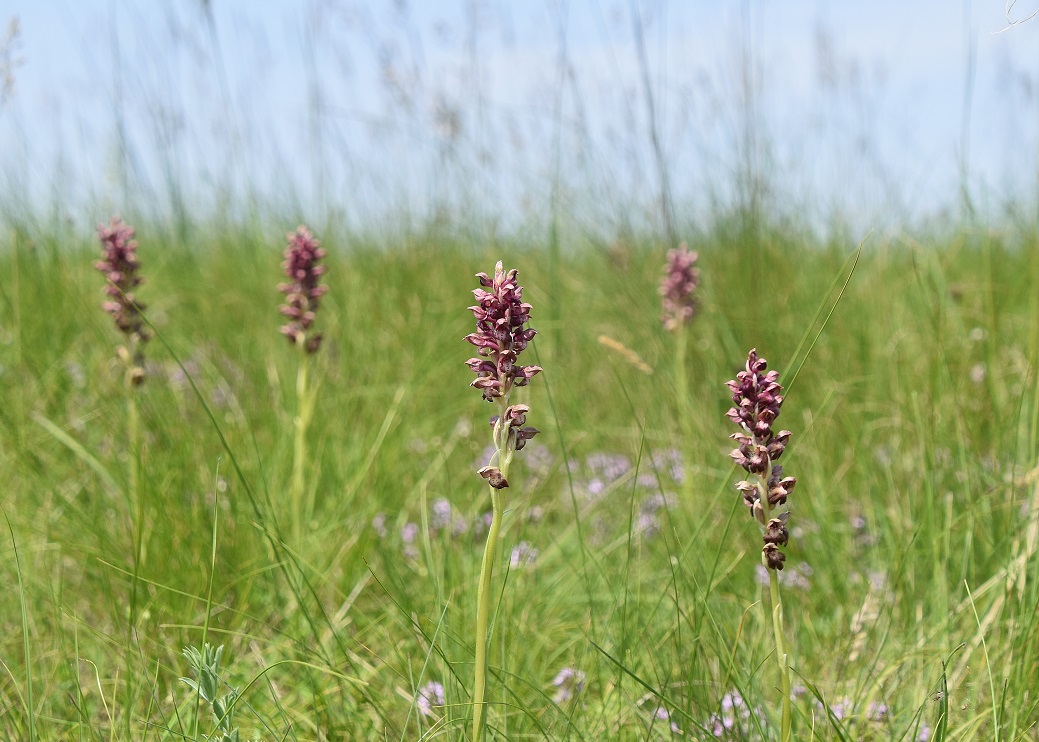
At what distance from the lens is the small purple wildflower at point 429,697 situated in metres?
1.96

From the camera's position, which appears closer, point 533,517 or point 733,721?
point 733,721

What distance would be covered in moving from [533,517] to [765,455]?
164cm

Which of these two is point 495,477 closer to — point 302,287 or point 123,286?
point 302,287

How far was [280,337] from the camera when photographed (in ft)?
14.0

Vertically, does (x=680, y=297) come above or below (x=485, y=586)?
above

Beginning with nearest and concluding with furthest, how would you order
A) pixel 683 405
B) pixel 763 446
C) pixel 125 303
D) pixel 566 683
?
1. pixel 763 446
2. pixel 566 683
3. pixel 125 303
4. pixel 683 405

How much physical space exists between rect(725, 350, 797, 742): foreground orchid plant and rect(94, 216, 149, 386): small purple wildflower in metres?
1.62

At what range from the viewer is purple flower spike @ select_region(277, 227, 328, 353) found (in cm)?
269

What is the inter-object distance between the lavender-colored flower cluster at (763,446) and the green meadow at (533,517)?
4.7 inches

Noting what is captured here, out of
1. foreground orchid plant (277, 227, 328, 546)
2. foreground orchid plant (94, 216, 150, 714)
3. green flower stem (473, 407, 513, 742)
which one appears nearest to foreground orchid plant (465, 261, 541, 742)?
green flower stem (473, 407, 513, 742)

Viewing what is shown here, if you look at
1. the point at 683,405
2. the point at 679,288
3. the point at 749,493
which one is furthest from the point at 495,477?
the point at 679,288

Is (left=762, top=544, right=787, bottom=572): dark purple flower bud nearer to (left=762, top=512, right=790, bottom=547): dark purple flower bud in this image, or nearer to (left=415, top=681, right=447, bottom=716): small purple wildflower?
(left=762, top=512, right=790, bottom=547): dark purple flower bud

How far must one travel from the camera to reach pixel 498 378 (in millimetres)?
1548

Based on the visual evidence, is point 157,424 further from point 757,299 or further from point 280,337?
point 757,299
